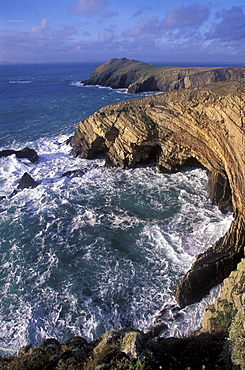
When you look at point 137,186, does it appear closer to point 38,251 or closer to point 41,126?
point 38,251

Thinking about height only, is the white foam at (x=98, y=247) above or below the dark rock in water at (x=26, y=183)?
below

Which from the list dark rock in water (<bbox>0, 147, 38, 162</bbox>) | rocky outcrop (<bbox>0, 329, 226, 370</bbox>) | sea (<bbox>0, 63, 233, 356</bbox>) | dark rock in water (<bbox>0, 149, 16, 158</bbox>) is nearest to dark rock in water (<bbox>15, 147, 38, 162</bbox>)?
dark rock in water (<bbox>0, 147, 38, 162</bbox>)

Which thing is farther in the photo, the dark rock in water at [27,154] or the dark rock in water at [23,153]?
the dark rock in water at [23,153]

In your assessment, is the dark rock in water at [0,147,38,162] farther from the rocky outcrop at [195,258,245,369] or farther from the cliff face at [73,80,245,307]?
the rocky outcrop at [195,258,245,369]

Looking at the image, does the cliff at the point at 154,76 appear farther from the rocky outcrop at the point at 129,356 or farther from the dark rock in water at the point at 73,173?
the rocky outcrop at the point at 129,356

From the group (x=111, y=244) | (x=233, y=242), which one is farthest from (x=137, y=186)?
(x=233, y=242)

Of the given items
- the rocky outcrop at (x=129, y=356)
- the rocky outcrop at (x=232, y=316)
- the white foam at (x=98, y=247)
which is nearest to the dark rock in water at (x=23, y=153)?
the white foam at (x=98, y=247)

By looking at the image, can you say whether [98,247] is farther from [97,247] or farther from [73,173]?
[73,173]
